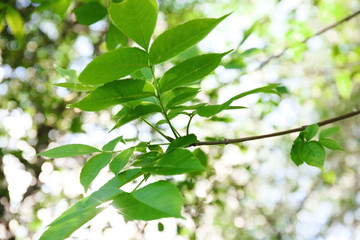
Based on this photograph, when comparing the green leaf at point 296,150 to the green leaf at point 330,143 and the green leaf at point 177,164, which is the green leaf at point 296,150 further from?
the green leaf at point 177,164

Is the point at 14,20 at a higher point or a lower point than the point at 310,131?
higher

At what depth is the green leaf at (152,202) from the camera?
45 centimetres

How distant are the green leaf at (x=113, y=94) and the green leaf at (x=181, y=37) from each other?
0.06 metres

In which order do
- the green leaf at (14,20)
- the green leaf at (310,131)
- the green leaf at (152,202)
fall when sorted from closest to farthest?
the green leaf at (152,202)
the green leaf at (310,131)
the green leaf at (14,20)

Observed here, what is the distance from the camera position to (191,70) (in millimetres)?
629

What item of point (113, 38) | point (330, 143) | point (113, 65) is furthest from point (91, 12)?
point (330, 143)

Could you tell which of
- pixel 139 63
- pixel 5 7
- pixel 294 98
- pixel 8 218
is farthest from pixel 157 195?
pixel 294 98

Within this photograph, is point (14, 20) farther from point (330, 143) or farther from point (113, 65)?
point (330, 143)

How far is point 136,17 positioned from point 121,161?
0.29 m

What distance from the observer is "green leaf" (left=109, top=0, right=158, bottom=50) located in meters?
0.53

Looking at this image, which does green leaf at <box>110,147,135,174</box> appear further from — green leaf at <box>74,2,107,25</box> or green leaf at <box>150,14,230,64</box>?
green leaf at <box>74,2,107,25</box>

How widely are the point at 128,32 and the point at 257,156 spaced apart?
12.0ft

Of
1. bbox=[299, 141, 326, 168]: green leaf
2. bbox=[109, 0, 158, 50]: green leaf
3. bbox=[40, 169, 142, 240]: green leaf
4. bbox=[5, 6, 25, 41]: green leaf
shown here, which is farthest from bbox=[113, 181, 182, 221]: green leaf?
bbox=[5, 6, 25, 41]: green leaf

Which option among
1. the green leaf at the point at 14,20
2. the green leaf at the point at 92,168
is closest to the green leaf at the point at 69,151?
the green leaf at the point at 92,168
